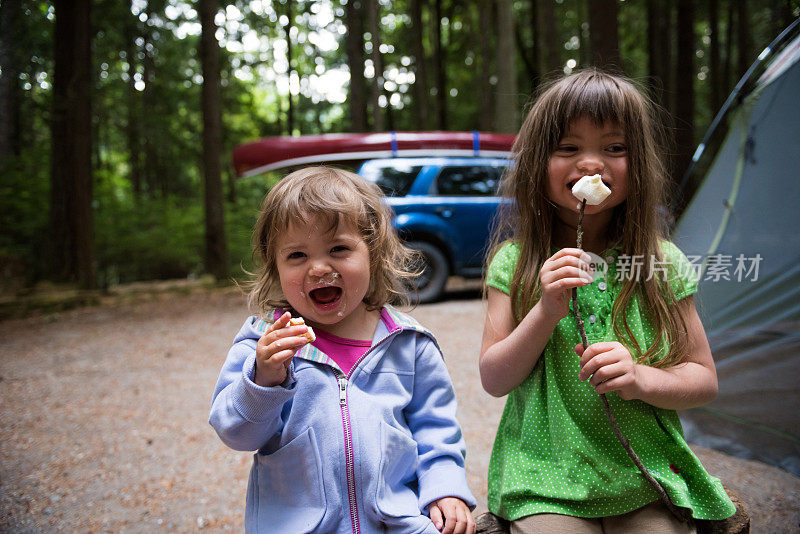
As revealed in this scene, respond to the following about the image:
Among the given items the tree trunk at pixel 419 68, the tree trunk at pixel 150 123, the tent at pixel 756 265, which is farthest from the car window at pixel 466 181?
the tree trunk at pixel 150 123

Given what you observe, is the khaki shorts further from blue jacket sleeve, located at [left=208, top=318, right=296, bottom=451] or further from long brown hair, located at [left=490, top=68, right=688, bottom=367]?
blue jacket sleeve, located at [left=208, top=318, right=296, bottom=451]

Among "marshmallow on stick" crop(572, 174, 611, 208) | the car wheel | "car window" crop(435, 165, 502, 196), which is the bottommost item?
the car wheel

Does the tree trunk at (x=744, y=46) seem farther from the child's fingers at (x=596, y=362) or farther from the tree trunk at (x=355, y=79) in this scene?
the tree trunk at (x=355, y=79)

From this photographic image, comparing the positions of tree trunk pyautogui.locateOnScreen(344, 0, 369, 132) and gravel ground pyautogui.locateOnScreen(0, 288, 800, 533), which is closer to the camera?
gravel ground pyautogui.locateOnScreen(0, 288, 800, 533)

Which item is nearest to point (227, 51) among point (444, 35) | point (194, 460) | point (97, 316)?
point (444, 35)

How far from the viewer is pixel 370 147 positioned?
7.66m

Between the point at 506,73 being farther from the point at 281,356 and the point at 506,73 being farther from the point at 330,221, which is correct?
the point at 281,356

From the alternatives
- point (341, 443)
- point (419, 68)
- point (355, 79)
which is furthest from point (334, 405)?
point (419, 68)

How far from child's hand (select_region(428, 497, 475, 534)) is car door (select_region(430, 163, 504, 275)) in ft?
19.2

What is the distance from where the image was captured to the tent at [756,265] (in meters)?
2.53

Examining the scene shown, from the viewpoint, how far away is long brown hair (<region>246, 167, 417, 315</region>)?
1.45 metres

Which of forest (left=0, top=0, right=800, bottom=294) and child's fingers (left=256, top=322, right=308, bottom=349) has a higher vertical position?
forest (left=0, top=0, right=800, bottom=294)

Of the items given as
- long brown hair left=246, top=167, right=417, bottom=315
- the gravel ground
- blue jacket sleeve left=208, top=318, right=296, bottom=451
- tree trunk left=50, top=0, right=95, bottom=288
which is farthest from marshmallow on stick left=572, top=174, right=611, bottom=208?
tree trunk left=50, top=0, right=95, bottom=288

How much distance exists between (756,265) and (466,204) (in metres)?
4.71
